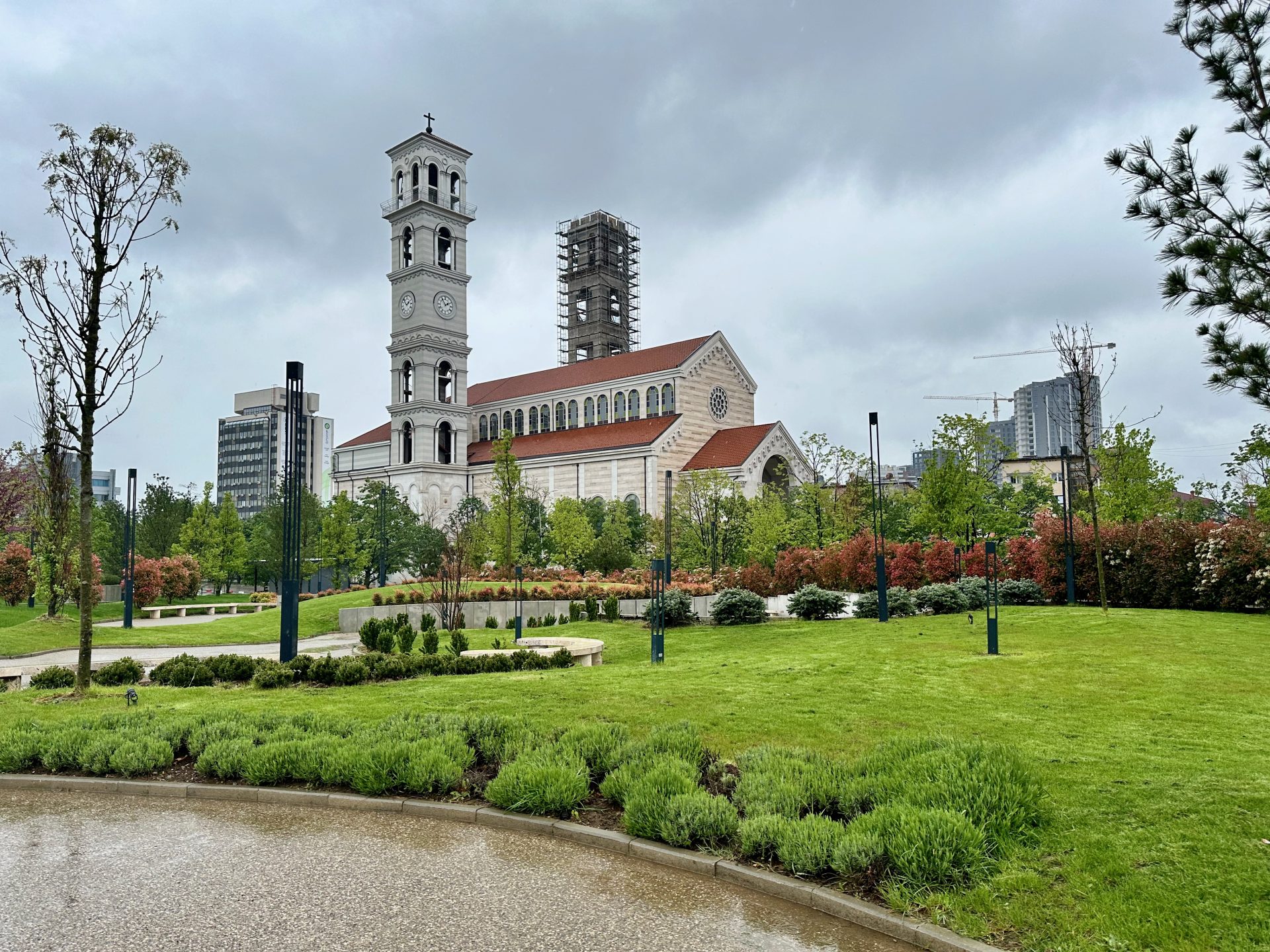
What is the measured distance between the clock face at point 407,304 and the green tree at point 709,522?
1199 inches

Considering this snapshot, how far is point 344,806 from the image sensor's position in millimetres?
7645

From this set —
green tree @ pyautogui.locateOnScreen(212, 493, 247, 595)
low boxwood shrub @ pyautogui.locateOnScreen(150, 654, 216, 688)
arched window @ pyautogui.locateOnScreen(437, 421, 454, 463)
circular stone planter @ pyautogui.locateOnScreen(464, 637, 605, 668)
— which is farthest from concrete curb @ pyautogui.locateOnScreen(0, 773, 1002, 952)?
arched window @ pyautogui.locateOnScreen(437, 421, 454, 463)

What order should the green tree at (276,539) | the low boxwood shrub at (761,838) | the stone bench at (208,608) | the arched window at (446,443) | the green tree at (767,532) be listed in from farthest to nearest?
the arched window at (446,443) < the green tree at (276,539) < the green tree at (767,532) < the stone bench at (208,608) < the low boxwood shrub at (761,838)

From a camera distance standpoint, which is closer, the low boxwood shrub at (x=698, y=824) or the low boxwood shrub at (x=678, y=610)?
the low boxwood shrub at (x=698, y=824)

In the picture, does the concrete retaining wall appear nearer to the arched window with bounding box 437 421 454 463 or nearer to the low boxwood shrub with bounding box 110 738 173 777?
the low boxwood shrub with bounding box 110 738 173 777

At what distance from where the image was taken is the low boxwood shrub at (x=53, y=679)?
46.1 ft

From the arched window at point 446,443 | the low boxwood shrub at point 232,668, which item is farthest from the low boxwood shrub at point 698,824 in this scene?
the arched window at point 446,443

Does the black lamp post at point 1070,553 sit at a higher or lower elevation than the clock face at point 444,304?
lower

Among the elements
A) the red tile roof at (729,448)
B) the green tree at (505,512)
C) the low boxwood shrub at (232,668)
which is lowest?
the low boxwood shrub at (232,668)

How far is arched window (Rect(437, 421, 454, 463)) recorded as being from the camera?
238 feet

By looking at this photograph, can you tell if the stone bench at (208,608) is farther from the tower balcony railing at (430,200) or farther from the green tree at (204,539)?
the tower balcony railing at (430,200)

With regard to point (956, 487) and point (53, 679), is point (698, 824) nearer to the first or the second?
point (53, 679)

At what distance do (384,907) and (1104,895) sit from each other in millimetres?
4386

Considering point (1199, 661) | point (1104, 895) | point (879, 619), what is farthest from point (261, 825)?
point (879, 619)
